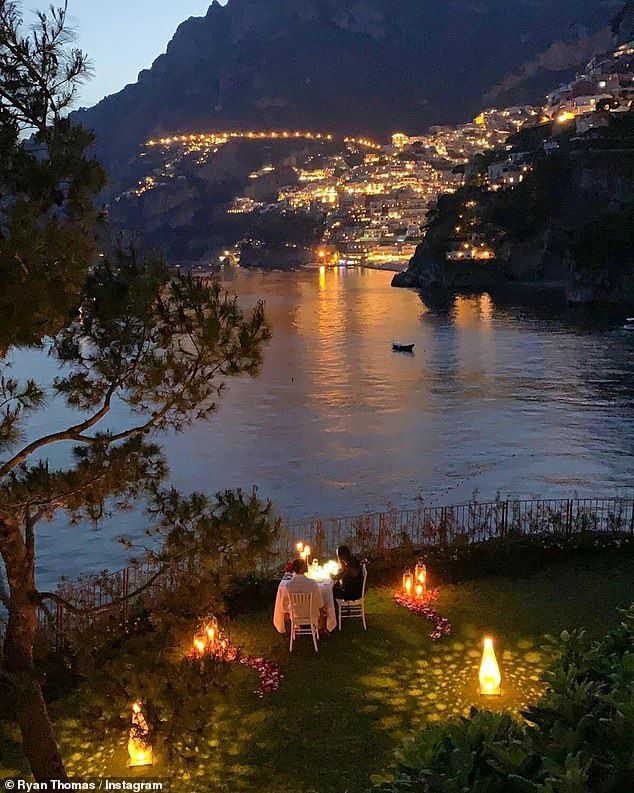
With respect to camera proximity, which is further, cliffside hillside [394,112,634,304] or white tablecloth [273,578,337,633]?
cliffside hillside [394,112,634,304]

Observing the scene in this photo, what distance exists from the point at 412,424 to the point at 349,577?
17.9 m

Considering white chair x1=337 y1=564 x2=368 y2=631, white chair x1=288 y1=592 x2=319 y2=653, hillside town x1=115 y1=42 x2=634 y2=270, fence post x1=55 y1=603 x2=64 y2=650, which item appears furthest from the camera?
hillside town x1=115 y1=42 x2=634 y2=270

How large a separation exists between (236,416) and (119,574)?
1862 centimetres

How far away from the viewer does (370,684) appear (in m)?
6.98

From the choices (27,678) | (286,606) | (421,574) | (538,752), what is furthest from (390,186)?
(538,752)

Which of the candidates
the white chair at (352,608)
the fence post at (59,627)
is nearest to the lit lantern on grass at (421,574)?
the white chair at (352,608)

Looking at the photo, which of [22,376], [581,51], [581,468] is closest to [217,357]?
[581,468]

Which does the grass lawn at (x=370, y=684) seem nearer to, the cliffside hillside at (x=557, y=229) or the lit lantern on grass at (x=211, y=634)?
the lit lantern on grass at (x=211, y=634)

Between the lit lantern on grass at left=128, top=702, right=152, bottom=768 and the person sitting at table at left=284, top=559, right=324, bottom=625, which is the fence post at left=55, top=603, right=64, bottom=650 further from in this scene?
the person sitting at table at left=284, top=559, right=324, bottom=625

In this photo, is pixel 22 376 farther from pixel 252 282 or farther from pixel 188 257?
pixel 188 257

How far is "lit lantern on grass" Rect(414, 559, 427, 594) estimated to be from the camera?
8859 mm

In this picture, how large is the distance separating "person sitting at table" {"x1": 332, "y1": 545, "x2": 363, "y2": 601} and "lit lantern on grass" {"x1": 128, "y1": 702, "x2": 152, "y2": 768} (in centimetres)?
276

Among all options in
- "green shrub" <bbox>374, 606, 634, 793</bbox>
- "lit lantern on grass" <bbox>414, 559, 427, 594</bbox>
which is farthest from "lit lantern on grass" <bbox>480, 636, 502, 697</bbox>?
"green shrub" <bbox>374, 606, 634, 793</bbox>

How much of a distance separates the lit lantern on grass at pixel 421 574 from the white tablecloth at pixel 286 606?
143 centimetres
